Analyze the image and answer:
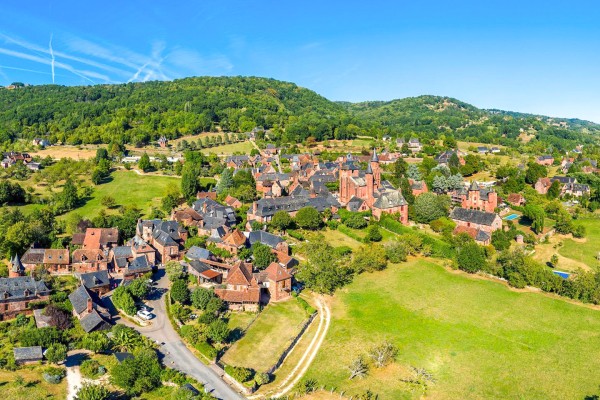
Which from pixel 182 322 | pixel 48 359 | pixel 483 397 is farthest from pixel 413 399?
pixel 48 359

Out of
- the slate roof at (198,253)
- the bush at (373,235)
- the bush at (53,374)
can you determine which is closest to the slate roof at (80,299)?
the bush at (53,374)

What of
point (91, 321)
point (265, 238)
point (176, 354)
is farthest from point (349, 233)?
point (91, 321)

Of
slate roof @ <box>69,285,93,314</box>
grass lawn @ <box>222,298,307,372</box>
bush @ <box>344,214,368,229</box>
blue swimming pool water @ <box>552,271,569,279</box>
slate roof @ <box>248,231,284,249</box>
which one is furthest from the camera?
bush @ <box>344,214,368,229</box>

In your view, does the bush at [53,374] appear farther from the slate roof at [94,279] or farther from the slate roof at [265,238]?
the slate roof at [265,238]

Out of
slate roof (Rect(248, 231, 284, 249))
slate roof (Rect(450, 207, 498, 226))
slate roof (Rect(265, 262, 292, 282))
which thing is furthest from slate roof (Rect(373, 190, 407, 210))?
slate roof (Rect(265, 262, 292, 282))

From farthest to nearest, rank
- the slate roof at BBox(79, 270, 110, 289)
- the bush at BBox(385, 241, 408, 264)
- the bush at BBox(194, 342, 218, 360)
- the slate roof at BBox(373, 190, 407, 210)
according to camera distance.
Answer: the slate roof at BBox(373, 190, 407, 210) < the bush at BBox(385, 241, 408, 264) < the slate roof at BBox(79, 270, 110, 289) < the bush at BBox(194, 342, 218, 360)

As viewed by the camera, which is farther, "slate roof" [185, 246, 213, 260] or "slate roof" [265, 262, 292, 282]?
"slate roof" [185, 246, 213, 260]

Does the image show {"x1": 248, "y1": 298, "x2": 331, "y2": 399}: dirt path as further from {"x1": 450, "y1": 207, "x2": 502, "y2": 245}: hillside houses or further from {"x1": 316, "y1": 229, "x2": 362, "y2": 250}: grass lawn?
{"x1": 450, "y1": 207, "x2": 502, "y2": 245}: hillside houses
